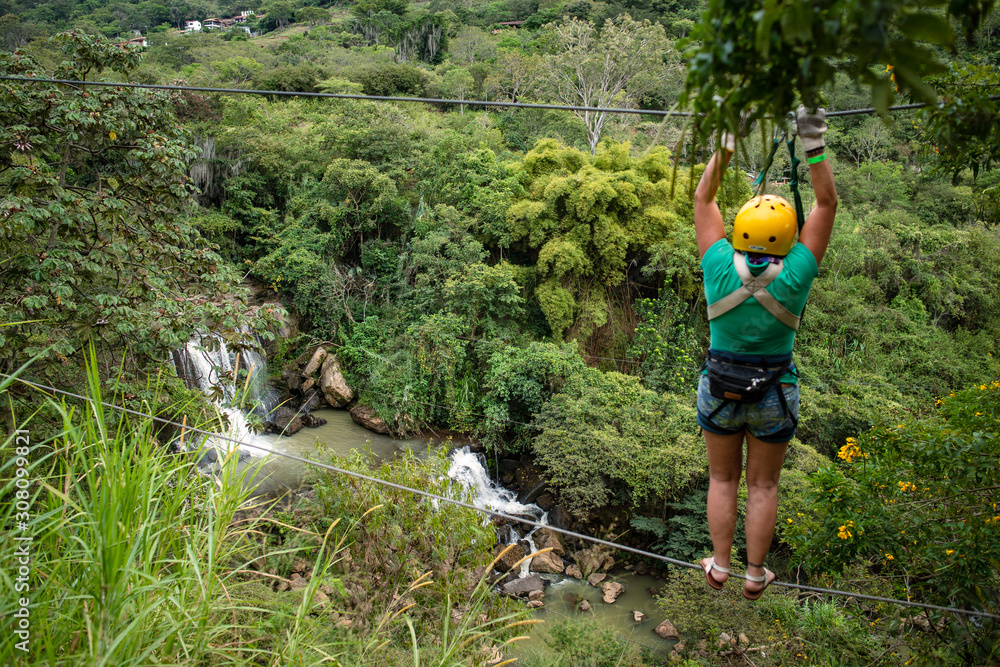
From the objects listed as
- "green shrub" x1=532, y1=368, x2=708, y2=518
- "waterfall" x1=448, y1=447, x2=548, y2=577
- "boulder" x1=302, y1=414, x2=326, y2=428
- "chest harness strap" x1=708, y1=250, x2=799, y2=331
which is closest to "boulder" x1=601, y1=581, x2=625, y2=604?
"green shrub" x1=532, y1=368, x2=708, y2=518

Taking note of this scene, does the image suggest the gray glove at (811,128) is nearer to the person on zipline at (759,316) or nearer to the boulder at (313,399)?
the person on zipline at (759,316)

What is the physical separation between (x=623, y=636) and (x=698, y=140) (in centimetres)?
762

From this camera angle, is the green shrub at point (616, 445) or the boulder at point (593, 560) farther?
the boulder at point (593, 560)

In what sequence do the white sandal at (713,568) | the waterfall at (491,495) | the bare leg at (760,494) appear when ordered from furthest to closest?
the waterfall at (491,495), the white sandal at (713,568), the bare leg at (760,494)

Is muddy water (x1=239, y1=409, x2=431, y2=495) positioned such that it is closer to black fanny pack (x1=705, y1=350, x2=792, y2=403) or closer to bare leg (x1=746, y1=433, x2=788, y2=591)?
bare leg (x1=746, y1=433, x2=788, y2=591)

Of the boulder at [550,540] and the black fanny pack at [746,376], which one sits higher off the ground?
the black fanny pack at [746,376]

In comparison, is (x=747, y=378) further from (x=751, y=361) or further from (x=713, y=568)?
(x=713, y=568)

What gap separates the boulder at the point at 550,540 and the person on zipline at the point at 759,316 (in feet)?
24.2

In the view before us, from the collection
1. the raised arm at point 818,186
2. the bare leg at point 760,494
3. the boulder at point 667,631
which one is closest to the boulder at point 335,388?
the boulder at point 667,631

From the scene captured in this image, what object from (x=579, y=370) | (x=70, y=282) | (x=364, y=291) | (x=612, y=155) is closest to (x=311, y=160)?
(x=364, y=291)

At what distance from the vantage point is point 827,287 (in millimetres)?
11867

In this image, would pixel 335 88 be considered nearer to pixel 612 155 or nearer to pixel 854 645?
pixel 612 155

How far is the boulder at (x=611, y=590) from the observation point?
26.1 feet

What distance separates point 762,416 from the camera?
1.66 meters
